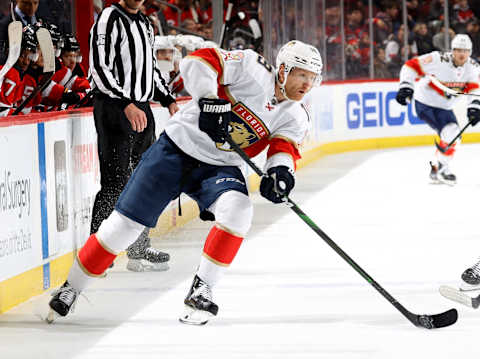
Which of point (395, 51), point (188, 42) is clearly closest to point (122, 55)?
point (188, 42)

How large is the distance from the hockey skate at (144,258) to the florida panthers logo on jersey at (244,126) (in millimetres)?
1328

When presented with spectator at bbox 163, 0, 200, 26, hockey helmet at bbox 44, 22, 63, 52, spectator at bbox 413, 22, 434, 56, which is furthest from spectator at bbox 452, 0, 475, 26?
hockey helmet at bbox 44, 22, 63, 52

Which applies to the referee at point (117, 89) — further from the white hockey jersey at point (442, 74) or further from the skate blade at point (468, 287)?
the white hockey jersey at point (442, 74)

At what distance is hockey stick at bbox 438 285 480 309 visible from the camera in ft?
11.9

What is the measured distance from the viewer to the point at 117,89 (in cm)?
416

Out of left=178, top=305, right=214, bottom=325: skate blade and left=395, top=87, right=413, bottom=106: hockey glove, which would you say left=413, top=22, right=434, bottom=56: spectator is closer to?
left=395, top=87, right=413, bottom=106: hockey glove

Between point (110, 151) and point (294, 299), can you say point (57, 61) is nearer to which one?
point (110, 151)

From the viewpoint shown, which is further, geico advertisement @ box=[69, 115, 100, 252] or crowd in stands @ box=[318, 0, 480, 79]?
crowd in stands @ box=[318, 0, 480, 79]

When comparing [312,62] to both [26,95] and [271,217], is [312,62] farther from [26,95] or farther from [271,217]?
[271,217]

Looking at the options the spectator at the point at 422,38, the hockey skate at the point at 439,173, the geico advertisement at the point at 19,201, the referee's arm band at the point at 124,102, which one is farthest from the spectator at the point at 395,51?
the geico advertisement at the point at 19,201

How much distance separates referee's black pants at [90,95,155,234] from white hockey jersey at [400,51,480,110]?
4.37 meters

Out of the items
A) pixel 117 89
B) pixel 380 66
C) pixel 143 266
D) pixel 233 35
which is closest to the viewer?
pixel 117 89

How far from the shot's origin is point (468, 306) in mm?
3654

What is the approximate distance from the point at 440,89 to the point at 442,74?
0.15 m
